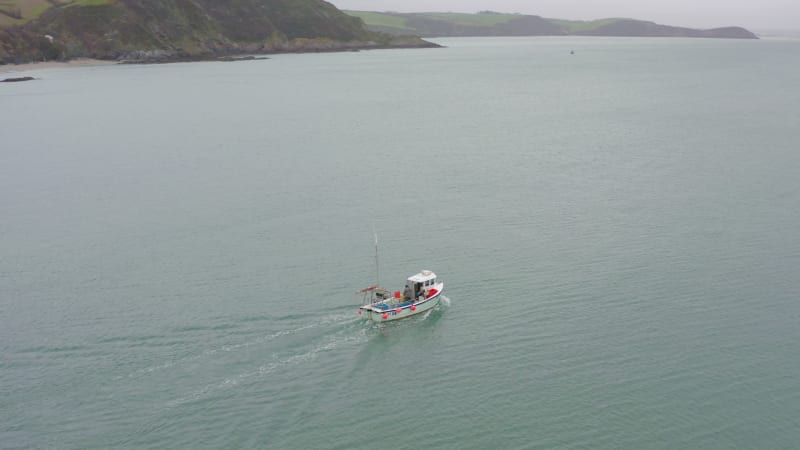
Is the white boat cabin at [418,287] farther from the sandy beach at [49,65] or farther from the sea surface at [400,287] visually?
the sandy beach at [49,65]

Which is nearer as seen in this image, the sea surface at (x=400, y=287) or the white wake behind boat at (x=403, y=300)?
the sea surface at (x=400, y=287)

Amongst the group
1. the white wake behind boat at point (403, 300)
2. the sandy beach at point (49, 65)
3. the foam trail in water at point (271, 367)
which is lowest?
the foam trail in water at point (271, 367)

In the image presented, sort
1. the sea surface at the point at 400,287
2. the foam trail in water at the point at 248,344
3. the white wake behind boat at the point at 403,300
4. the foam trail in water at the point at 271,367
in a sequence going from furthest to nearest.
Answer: the white wake behind boat at the point at 403,300 < the foam trail in water at the point at 248,344 < the foam trail in water at the point at 271,367 < the sea surface at the point at 400,287

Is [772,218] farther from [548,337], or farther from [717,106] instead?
[717,106]

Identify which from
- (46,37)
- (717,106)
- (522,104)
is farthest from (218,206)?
(46,37)

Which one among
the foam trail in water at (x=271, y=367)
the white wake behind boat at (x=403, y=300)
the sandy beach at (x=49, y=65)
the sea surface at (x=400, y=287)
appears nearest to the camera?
the sea surface at (x=400, y=287)

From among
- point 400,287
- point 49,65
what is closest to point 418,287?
point 400,287

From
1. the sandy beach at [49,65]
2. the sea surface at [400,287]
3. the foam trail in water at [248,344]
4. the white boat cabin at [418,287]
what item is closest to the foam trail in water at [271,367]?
the sea surface at [400,287]

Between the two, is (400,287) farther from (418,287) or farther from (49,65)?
(49,65)
